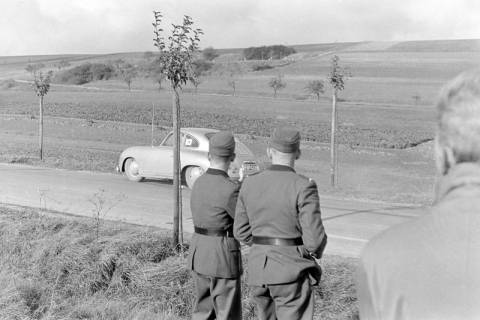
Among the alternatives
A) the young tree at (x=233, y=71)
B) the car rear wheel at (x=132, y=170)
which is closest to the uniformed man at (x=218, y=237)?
the car rear wheel at (x=132, y=170)

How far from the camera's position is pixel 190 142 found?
16516mm

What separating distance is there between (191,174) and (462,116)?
14396mm

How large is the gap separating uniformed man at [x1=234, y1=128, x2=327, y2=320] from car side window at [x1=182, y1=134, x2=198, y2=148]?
1165 centimetres

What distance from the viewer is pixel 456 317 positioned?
61.9 inches

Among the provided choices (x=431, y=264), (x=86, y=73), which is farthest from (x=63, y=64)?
(x=431, y=264)

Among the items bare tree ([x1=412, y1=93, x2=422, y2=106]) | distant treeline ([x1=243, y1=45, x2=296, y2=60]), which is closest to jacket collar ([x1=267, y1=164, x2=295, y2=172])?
bare tree ([x1=412, y1=93, x2=422, y2=106])

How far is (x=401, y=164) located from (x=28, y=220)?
959 inches

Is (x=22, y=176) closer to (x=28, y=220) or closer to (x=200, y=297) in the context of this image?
(x=28, y=220)

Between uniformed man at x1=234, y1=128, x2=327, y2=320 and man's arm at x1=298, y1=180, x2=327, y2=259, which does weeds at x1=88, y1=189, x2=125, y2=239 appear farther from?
man's arm at x1=298, y1=180, x2=327, y2=259

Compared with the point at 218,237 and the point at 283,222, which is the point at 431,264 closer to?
the point at 283,222

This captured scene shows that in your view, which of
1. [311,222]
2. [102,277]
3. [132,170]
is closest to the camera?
[311,222]

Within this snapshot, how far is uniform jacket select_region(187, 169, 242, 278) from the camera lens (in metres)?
5.27

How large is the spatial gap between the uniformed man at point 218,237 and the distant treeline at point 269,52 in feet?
311

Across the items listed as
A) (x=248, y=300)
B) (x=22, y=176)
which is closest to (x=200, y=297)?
(x=248, y=300)
